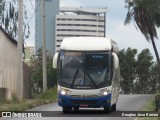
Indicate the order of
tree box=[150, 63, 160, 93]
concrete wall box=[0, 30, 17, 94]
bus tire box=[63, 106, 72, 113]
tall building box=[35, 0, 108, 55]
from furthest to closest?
1. tree box=[150, 63, 160, 93]
2. tall building box=[35, 0, 108, 55]
3. concrete wall box=[0, 30, 17, 94]
4. bus tire box=[63, 106, 72, 113]

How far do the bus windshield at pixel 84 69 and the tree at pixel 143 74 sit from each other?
5267cm

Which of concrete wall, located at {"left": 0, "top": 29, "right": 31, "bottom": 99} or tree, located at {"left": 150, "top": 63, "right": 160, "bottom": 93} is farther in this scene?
tree, located at {"left": 150, "top": 63, "right": 160, "bottom": 93}

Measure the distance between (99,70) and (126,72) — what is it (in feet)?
177

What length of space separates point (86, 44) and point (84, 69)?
108 centimetres

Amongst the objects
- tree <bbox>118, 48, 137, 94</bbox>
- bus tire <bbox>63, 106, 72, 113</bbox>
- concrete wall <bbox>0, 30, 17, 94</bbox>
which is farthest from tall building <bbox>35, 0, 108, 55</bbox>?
bus tire <bbox>63, 106, 72, 113</bbox>

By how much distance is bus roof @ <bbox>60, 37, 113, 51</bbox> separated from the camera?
22969mm

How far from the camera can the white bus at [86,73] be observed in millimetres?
22531

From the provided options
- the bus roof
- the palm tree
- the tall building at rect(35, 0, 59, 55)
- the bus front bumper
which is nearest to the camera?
the bus front bumper

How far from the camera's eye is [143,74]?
75.7 metres

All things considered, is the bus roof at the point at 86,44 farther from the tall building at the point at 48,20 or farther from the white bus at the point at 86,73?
the tall building at the point at 48,20

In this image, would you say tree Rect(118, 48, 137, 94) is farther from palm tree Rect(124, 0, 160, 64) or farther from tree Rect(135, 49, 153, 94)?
palm tree Rect(124, 0, 160, 64)

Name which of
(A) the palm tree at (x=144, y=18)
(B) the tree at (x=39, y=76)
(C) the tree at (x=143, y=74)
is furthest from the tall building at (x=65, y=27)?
(A) the palm tree at (x=144, y=18)

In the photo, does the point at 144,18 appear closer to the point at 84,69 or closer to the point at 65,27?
the point at 84,69

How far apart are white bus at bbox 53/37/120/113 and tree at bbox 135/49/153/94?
52.6 meters
